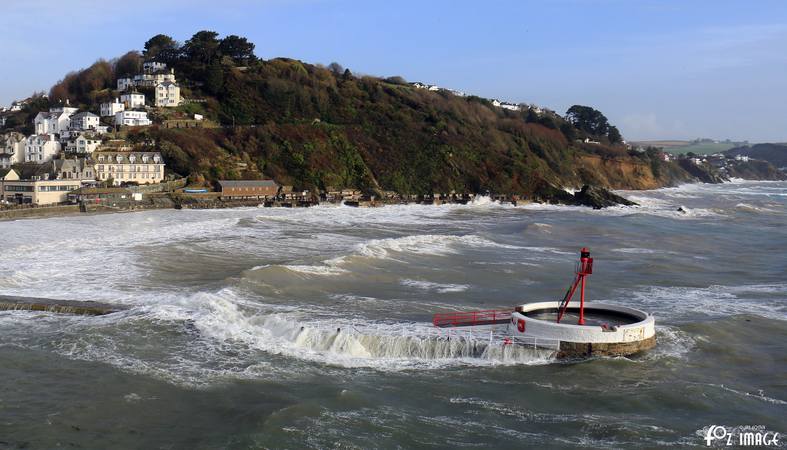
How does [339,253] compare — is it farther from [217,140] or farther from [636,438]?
[217,140]

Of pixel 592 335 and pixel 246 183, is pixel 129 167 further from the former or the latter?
pixel 592 335

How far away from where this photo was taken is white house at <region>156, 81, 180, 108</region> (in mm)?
72875

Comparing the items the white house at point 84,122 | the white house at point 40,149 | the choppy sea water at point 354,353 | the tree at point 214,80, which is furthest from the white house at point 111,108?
the choppy sea water at point 354,353

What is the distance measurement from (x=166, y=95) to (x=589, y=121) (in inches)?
3292

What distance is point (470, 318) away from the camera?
18594 millimetres

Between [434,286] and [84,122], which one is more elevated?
[84,122]

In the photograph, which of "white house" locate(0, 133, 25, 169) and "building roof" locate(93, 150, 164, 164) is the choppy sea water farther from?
"white house" locate(0, 133, 25, 169)

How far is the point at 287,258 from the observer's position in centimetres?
2889

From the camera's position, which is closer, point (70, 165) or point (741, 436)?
point (741, 436)

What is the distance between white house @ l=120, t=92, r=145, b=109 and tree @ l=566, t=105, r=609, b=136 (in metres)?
83.4

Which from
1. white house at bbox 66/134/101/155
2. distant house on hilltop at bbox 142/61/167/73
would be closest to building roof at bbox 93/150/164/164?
white house at bbox 66/134/101/155

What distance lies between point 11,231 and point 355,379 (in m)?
27.7

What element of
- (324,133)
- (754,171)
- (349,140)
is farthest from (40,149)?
(754,171)

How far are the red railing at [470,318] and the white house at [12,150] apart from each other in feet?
164
